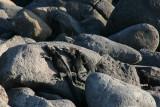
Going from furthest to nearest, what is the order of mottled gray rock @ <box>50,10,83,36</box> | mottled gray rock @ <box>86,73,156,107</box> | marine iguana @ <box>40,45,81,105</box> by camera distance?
mottled gray rock @ <box>50,10,83,36</box> < marine iguana @ <box>40,45,81,105</box> < mottled gray rock @ <box>86,73,156,107</box>

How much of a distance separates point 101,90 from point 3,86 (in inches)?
66.0

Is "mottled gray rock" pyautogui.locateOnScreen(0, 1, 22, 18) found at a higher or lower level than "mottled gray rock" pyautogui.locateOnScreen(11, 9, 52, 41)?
lower

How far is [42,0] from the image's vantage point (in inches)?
610

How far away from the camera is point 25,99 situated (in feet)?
21.8

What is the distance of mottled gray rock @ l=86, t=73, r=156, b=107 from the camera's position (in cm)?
718

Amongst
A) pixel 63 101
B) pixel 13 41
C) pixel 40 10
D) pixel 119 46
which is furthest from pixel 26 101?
pixel 40 10

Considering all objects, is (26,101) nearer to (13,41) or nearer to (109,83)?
(109,83)

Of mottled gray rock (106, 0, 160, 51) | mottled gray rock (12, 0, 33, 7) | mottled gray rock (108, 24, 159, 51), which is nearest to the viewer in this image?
mottled gray rock (108, 24, 159, 51)

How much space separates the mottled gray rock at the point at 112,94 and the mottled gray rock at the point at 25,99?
102 cm

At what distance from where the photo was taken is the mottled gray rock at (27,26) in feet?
38.3

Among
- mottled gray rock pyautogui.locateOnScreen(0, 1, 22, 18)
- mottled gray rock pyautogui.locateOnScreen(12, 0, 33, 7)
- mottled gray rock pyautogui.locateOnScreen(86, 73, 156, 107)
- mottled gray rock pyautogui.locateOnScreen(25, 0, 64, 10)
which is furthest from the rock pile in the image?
mottled gray rock pyautogui.locateOnScreen(12, 0, 33, 7)

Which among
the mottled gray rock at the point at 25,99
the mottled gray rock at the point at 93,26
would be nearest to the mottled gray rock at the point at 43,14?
the mottled gray rock at the point at 93,26

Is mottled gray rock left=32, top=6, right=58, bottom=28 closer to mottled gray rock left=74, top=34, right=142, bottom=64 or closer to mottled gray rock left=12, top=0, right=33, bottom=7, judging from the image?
mottled gray rock left=74, top=34, right=142, bottom=64

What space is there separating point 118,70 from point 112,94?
70.0 inches
